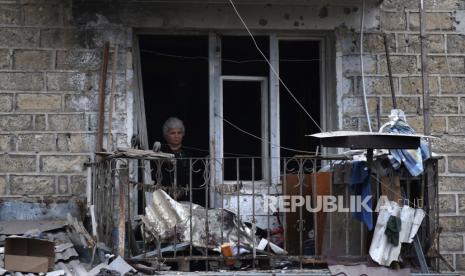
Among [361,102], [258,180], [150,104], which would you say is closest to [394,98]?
[361,102]

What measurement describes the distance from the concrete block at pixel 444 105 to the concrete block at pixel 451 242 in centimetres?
124

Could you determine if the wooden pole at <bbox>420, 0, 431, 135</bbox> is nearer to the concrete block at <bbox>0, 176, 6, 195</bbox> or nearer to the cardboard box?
the cardboard box

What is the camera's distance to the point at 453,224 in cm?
767

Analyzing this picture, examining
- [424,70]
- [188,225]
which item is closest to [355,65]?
[424,70]

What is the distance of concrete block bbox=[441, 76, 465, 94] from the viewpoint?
307 inches

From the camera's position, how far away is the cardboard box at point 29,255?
20.3 ft

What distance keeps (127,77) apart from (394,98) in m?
2.64

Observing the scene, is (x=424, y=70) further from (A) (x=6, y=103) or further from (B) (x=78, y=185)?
(A) (x=6, y=103)

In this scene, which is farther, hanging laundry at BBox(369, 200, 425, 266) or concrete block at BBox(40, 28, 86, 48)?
concrete block at BBox(40, 28, 86, 48)

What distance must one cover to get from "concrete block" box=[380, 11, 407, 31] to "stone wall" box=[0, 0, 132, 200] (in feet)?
8.45

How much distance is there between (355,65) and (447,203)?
64.9 inches

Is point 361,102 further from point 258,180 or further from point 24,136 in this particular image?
point 24,136

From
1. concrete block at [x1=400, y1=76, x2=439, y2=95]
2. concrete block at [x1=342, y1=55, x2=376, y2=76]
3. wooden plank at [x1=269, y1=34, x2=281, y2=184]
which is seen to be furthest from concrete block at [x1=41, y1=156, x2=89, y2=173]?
concrete block at [x1=400, y1=76, x2=439, y2=95]

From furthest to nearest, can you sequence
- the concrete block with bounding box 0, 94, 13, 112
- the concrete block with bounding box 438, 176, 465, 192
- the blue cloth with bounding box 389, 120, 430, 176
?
the concrete block with bounding box 438, 176, 465, 192 < the concrete block with bounding box 0, 94, 13, 112 < the blue cloth with bounding box 389, 120, 430, 176
